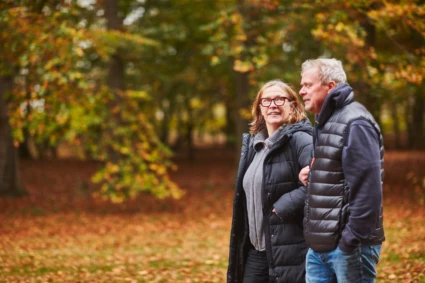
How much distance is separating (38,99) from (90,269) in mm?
4428

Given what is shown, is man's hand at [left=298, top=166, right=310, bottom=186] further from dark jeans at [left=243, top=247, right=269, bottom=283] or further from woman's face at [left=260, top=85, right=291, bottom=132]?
dark jeans at [left=243, top=247, right=269, bottom=283]

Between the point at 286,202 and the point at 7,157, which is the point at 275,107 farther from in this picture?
the point at 7,157

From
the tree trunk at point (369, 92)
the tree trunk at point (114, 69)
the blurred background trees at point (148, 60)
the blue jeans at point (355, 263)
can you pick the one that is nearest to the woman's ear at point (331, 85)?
the blue jeans at point (355, 263)

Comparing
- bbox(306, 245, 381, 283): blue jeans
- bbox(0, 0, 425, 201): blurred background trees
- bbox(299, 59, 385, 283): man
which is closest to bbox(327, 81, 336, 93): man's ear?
bbox(299, 59, 385, 283): man

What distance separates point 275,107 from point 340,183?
1.05 metres

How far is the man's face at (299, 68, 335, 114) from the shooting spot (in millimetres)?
3494

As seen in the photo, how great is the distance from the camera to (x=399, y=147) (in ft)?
140

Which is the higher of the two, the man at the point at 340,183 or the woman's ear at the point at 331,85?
the woman's ear at the point at 331,85

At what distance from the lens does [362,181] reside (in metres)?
3.15

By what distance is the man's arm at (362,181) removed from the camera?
3.13 m

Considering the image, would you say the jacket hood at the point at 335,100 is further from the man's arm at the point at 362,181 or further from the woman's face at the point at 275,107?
the woman's face at the point at 275,107

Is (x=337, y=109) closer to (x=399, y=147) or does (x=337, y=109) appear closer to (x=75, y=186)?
(x=75, y=186)

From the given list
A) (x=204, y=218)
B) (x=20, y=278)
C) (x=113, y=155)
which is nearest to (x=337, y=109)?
(x=20, y=278)

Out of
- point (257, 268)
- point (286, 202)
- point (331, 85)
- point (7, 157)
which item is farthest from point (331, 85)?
point (7, 157)
